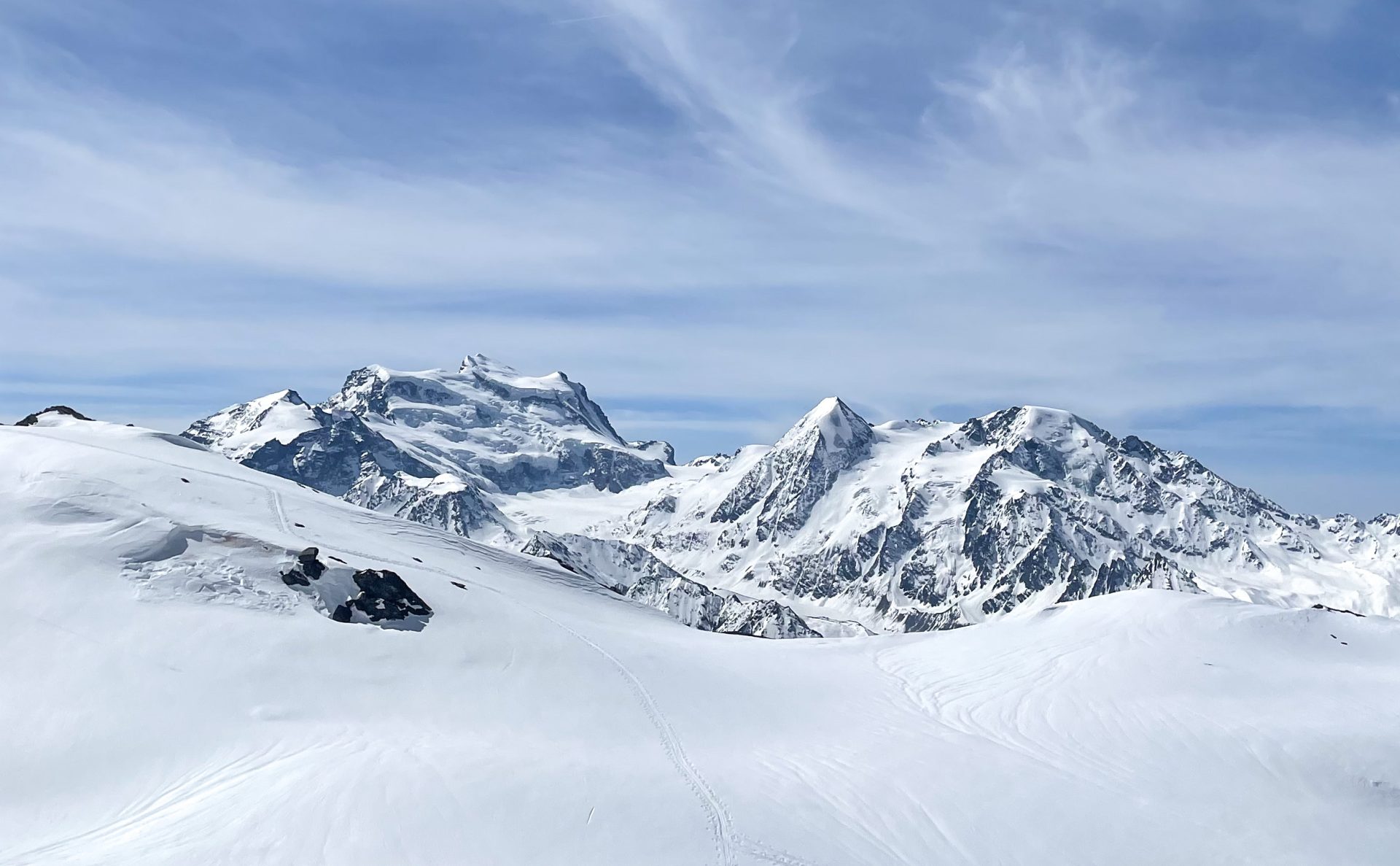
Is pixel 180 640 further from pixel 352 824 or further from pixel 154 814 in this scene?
pixel 352 824

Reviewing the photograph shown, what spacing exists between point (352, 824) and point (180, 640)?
21285 millimetres

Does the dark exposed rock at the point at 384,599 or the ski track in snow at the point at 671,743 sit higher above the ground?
the dark exposed rock at the point at 384,599

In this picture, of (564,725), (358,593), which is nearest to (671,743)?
(564,725)

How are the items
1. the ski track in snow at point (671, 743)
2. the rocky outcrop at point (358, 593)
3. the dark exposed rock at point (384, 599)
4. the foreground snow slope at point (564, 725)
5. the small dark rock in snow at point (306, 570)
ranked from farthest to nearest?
the small dark rock in snow at point (306, 570) → the dark exposed rock at point (384, 599) → the rocky outcrop at point (358, 593) → the foreground snow slope at point (564, 725) → the ski track in snow at point (671, 743)

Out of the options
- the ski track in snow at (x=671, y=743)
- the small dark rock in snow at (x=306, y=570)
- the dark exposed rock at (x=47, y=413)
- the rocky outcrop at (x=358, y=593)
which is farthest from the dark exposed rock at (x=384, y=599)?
the dark exposed rock at (x=47, y=413)

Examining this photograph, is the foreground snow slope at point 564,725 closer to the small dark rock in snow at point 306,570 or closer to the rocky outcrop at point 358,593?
the rocky outcrop at point 358,593

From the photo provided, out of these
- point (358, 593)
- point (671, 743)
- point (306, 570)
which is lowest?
point (671, 743)

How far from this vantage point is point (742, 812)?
43.5 meters

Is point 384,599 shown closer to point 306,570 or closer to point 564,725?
point 306,570

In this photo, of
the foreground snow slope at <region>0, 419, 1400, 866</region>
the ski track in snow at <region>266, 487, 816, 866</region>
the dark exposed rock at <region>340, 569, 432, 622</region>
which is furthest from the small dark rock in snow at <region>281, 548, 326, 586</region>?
the ski track in snow at <region>266, 487, 816, 866</region>

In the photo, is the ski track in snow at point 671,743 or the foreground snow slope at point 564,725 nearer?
the ski track in snow at point 671,743

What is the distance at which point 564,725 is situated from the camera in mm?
53500

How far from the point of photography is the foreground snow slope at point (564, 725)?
41.3m

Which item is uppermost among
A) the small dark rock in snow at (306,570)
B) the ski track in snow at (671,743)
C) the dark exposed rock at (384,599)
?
the small dark rock in snow at (306,570)
